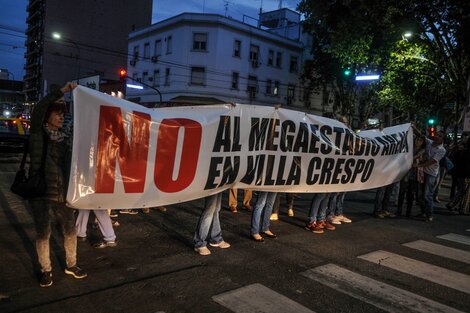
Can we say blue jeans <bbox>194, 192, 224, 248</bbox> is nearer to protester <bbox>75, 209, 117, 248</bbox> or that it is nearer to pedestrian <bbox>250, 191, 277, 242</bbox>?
pedestrian <bbox>250, 191, 277, 242</bbox>

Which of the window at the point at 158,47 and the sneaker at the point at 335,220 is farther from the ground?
the window at the point at 158,47

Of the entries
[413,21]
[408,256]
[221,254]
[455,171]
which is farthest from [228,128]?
[413,21]

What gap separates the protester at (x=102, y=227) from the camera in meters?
5.43

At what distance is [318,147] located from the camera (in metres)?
6.70

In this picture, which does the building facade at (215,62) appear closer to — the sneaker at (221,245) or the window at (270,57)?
the window at (270,57)

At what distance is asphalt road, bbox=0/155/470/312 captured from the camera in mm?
3973

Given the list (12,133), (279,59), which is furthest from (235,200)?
(279,59)

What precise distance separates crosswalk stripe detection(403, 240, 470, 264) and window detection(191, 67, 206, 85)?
32.0m

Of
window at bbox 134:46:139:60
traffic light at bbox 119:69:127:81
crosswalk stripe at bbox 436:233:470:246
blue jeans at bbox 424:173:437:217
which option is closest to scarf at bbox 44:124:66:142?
crosswalk stripe at bbox 436:233:470:246

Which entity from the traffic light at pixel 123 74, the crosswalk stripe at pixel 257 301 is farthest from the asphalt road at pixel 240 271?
the traffic light at pixel 123 74

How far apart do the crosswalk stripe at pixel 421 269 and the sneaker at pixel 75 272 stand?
12.1 ft

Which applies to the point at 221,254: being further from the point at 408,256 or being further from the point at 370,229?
the point at 370,229

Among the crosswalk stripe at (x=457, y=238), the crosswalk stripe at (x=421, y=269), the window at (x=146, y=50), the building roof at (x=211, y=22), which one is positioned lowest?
the crosswalk stripe at (x=421, y=269)

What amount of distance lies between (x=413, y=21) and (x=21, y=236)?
1999 cm
